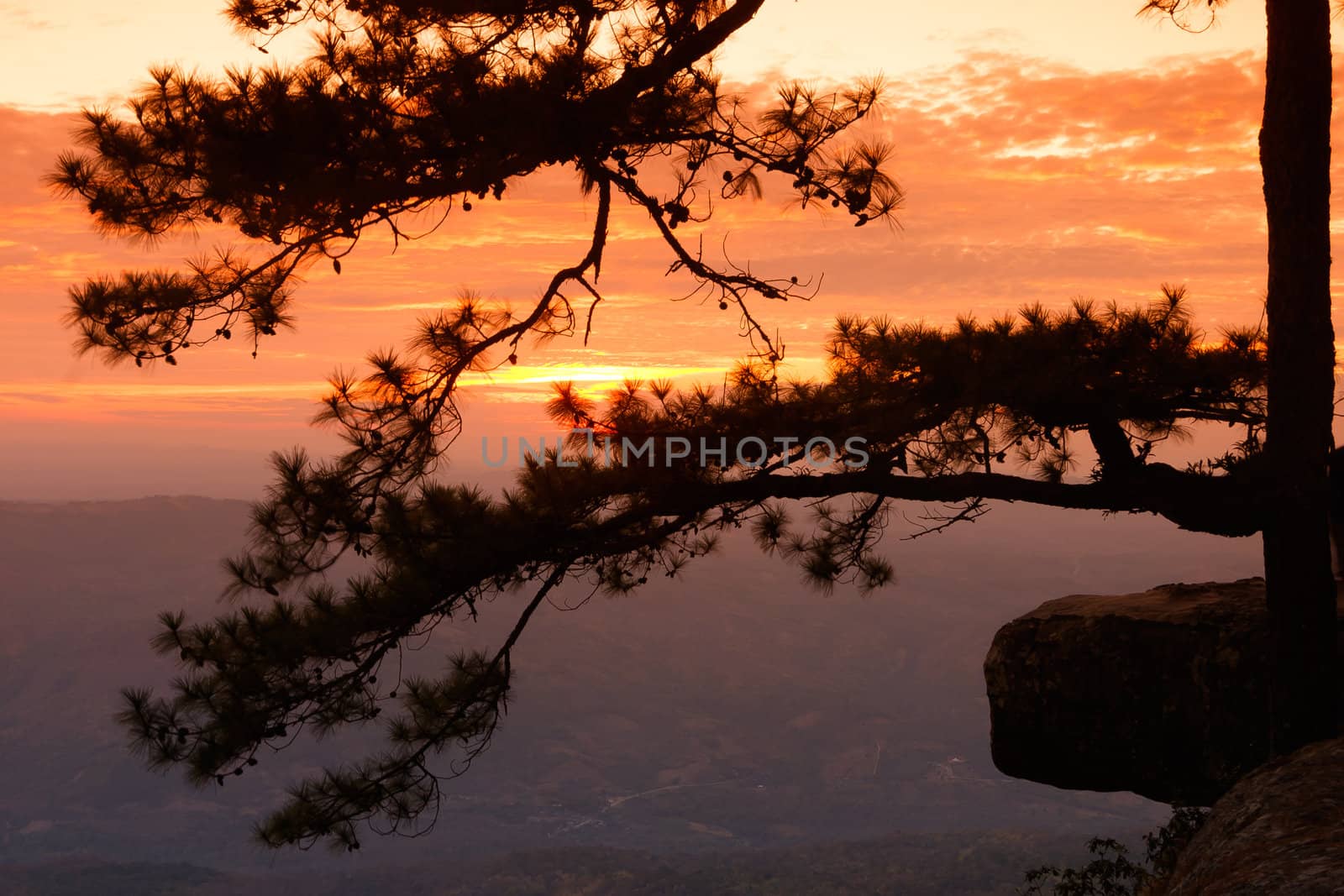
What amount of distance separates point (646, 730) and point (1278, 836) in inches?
5888

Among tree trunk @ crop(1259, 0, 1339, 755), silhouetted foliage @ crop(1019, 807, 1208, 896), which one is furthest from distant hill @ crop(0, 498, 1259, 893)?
tree trunk @ crop(1259, 0, 1339, 755)

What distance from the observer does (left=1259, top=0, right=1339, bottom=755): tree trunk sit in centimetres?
561

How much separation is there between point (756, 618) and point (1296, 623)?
17973 cm

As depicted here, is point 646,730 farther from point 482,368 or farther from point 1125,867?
point 482,368

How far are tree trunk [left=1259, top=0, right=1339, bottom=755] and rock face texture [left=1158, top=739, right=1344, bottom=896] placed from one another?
3.85 ft

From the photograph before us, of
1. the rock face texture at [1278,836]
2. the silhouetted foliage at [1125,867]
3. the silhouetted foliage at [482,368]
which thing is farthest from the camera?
the silhouetted foliage at [1125,867]

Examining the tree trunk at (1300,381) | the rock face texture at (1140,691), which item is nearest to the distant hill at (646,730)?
the rock face texture at (1140,691)

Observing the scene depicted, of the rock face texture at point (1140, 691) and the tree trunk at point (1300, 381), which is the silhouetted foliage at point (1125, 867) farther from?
the tree trunk at point (1300, 381)

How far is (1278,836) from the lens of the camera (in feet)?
11.9

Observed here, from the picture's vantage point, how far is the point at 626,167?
525cm

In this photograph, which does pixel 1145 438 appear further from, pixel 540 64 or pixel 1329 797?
pixel 540 64

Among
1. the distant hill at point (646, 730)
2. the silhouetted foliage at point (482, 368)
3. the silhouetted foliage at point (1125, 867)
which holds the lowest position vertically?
the distant hill at point (646, 730)

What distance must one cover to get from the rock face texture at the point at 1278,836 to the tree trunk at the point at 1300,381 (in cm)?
117

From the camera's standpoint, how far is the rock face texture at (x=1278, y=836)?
10.6 ft
